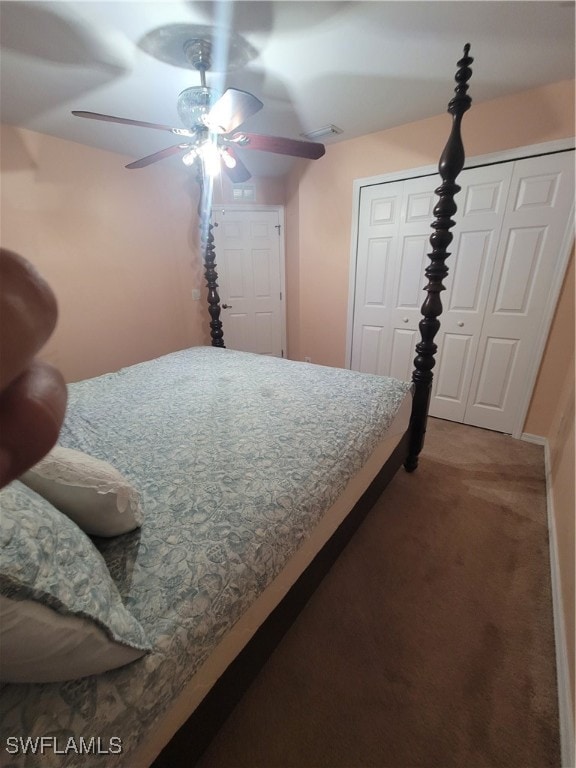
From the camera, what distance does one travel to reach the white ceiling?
1.25 m

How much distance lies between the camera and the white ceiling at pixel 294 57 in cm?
125

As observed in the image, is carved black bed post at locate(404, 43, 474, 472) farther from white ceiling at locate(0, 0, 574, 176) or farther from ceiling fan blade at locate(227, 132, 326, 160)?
ceiling fan blade at locate(227, 132, 326, 160)

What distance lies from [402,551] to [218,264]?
10.8 ft

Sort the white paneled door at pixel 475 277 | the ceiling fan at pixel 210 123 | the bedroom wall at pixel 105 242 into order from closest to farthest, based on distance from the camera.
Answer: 1. the ceiling fan at pixel 210 123
2. the white paneled door at pixel 475 277
3. the bedroom wall at pixel 105 242

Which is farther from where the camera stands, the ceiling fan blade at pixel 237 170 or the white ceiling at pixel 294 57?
the ceiling fan blade at pixel 237 170

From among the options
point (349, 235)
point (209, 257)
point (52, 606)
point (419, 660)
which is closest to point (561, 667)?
point (419, 660)

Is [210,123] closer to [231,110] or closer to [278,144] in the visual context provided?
[231,110]

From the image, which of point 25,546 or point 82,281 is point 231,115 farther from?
point 82,281

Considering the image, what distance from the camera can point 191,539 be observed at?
78cm

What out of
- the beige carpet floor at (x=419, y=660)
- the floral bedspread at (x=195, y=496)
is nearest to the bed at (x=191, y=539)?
the floral bedspread at (x=195, y=496)

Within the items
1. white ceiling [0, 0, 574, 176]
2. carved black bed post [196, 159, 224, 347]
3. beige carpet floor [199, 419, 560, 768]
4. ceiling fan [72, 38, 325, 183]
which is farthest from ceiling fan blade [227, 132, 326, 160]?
beige carpet floor [199, 419, 560, 768]

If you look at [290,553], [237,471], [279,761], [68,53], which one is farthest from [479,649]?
[68,53]

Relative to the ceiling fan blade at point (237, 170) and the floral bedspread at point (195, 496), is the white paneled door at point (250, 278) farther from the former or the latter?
the floral bedspread at point (195, 496)

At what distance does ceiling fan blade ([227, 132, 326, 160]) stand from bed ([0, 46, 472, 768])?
654 millimetres
